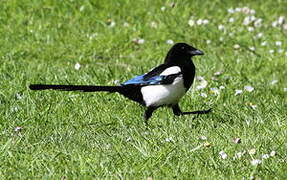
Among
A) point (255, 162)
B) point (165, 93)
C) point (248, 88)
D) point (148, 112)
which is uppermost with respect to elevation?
point (255, 162)

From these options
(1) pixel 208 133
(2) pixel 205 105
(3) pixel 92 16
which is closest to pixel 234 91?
(2) pixel 205 105

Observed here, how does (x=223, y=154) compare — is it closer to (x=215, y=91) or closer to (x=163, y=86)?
(x=163, y=86)

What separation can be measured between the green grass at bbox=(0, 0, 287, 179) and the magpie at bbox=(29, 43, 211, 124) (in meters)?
0.13

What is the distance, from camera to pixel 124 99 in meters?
5.87

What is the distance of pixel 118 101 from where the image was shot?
19.0 ft

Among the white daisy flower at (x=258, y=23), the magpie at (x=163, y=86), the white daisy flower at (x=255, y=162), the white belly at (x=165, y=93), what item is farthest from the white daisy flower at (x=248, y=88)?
the white daisy flower at (x=258, y=23)

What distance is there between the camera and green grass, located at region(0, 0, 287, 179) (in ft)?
13.6

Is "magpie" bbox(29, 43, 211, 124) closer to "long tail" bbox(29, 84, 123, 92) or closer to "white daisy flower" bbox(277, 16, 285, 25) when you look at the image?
"long tail" bbox(29, 84, 123, 92)

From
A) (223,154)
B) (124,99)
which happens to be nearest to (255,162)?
(223,154)

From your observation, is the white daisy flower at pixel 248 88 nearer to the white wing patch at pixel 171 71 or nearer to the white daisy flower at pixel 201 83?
the white daisy flower at pixel 201 83

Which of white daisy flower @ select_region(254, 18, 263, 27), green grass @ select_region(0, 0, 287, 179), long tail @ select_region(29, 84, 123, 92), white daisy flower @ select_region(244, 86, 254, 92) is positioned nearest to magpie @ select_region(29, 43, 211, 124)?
long tail @ select_region(29, 84, 123, 92)

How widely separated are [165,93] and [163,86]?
1.9 inches

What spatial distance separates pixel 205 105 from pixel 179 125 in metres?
0.73

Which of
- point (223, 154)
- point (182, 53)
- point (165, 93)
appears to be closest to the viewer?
point (223, 154)
